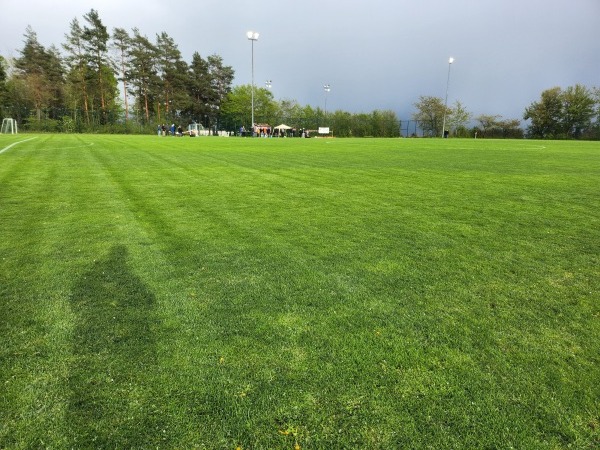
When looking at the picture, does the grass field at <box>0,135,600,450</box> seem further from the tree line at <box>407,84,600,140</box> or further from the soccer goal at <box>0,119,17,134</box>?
the tree line at <box>407,84,600,140</box>

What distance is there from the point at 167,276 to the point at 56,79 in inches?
2837

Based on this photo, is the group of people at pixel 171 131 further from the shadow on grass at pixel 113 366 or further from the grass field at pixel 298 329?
the shadow on grass at pixel 113 366

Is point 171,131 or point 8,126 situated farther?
point 171,131

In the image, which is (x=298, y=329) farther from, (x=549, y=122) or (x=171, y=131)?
(x=549, y=122)

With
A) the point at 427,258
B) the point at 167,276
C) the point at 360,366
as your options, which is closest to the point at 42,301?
the point at 167,276

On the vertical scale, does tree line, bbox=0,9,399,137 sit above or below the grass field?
above

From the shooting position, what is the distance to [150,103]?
71.0 meters

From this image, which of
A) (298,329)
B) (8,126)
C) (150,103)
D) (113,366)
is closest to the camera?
(113,366)

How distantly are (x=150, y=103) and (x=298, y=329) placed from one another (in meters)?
76.4

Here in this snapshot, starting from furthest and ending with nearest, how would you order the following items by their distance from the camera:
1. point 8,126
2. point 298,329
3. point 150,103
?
point 150,103 < point 8,126 < point 298,329

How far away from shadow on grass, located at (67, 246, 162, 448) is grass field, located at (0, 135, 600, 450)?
1 cm

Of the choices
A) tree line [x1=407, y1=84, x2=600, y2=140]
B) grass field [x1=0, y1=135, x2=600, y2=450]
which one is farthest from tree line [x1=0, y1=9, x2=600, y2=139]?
grass field [x1=0, y1=135, x2=600, y2=450]

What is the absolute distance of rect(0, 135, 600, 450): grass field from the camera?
2.10 m

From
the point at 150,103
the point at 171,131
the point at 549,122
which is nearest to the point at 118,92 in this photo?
the point at 150,103
